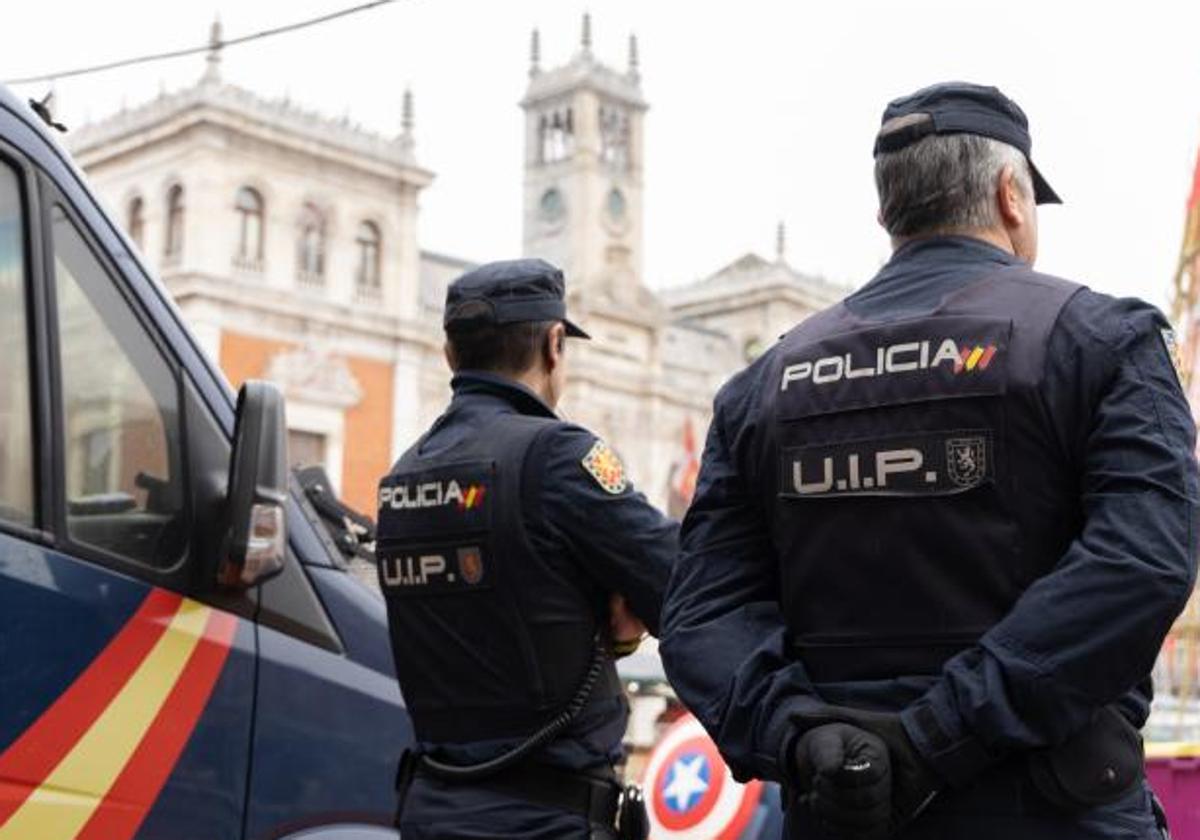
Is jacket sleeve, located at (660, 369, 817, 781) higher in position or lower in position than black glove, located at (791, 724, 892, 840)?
higher

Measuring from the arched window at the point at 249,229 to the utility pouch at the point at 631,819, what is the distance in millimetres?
29720

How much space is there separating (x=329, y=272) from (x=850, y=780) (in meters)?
32.3

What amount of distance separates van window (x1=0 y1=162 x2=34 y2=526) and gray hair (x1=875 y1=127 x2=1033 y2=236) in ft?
5.34

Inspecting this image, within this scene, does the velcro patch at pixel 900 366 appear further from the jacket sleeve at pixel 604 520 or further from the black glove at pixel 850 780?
the jacket sleeve at pixel 604 520

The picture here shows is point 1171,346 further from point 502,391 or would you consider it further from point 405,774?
point 405,774

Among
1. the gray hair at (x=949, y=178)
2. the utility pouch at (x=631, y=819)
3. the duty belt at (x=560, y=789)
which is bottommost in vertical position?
the utility pouch at (x=631, y=819)

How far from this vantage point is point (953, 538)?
230 cm

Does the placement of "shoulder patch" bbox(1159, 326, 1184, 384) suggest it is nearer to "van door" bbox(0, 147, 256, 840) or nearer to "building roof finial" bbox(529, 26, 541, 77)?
"van door" bbox(0, 147, 256, 840)

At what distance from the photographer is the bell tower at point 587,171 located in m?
41.9

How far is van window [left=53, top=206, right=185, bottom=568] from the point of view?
329cm

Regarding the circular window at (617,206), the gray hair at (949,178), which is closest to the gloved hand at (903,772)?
the gray hair at (949,178)

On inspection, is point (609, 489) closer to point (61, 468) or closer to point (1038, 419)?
point (61, 468)

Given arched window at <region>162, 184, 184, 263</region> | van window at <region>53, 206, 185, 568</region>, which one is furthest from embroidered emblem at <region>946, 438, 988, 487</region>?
arched window at <region>162, 184, 184, 263</region>

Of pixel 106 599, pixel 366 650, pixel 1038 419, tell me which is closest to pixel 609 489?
pixel 366 650
